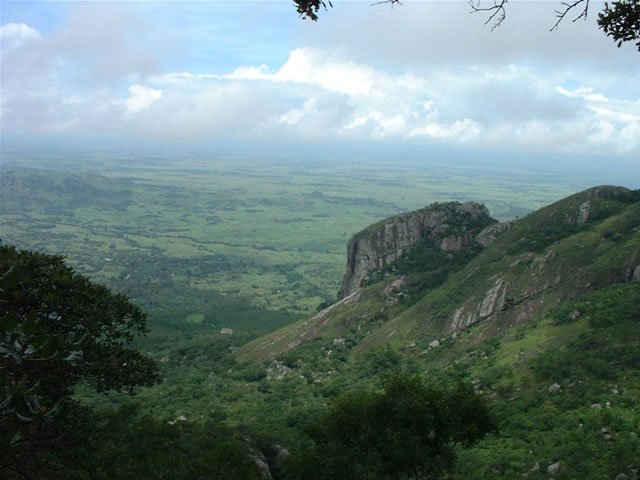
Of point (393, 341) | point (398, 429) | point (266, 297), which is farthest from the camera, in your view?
point (266, 297)

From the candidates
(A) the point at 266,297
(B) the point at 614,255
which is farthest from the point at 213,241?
(B) the point at 614,255

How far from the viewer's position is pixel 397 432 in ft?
43.1

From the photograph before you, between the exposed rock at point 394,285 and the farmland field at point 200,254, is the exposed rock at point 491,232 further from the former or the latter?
the farmland field at point 200,254

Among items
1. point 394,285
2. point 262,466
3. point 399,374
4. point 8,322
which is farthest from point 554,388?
point 394,285

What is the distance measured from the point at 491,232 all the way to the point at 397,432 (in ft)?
98.7

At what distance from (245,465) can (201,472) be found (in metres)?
1.23

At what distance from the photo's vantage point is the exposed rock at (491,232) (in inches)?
1543

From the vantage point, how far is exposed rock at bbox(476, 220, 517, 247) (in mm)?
39203

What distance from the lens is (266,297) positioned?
93.7m

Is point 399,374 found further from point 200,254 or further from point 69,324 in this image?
point 200,254

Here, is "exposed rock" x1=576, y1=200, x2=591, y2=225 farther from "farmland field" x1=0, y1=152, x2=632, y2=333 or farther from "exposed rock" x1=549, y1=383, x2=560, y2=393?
"farmland field" x1=0, y1=152, x2=632, y2=333

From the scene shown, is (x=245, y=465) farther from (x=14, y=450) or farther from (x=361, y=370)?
(x=361, y=370)

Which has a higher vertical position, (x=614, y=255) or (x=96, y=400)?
(x=614, y=255)

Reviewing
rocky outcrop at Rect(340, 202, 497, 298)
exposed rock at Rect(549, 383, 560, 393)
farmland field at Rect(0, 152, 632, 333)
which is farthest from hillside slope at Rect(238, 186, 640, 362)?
farmland field at Rect(0, 152, 632, 333)
